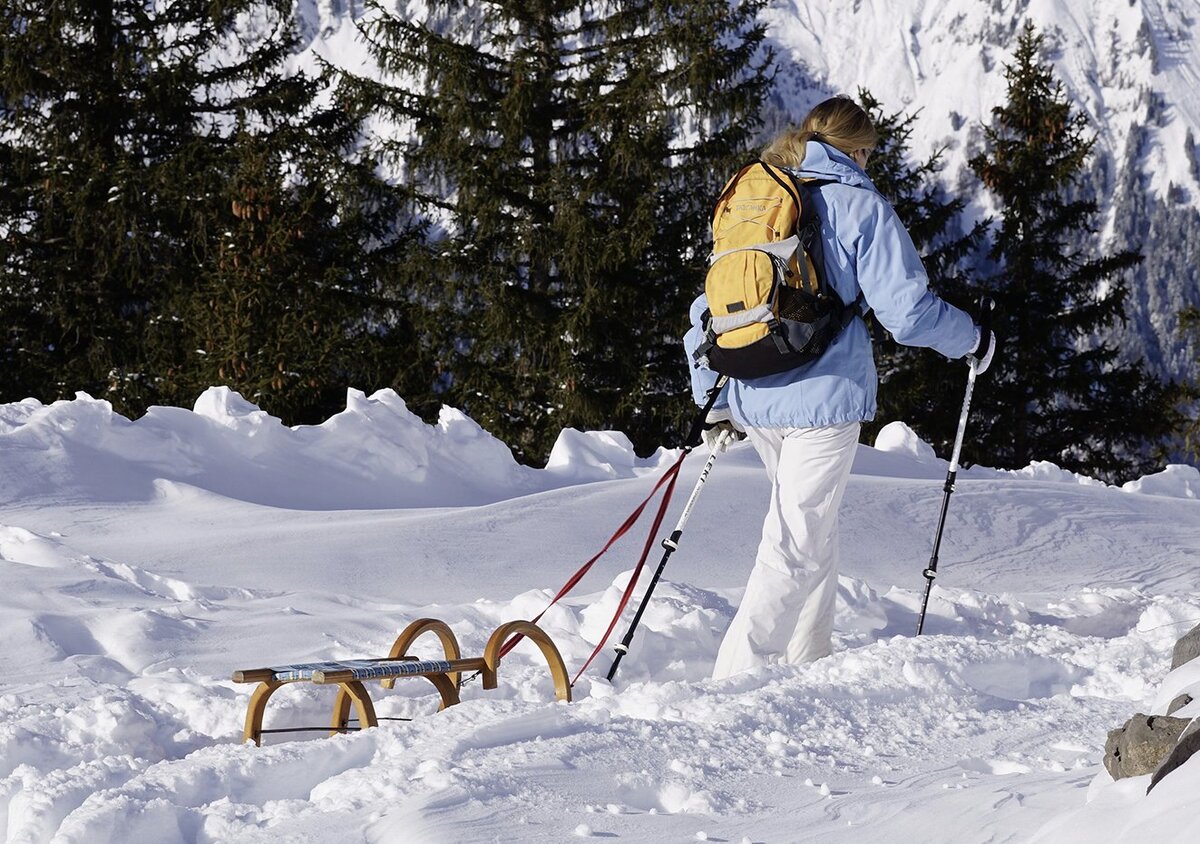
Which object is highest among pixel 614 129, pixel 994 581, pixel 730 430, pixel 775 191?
pixel 614 129

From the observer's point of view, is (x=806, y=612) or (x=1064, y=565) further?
(x=1064, y=565)

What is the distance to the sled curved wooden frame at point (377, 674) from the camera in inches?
140

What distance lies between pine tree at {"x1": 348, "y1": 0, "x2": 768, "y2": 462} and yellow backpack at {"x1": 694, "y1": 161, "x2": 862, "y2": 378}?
13.4 m

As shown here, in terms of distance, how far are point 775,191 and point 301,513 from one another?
4.39m

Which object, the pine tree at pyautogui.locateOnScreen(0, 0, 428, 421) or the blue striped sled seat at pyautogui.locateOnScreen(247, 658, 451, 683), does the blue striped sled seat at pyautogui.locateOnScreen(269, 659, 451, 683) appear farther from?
the pine tree at pyautogui.locateOnScreen(0, 0, 428, 421)

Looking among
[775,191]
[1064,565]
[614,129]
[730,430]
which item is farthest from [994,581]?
[614,129]

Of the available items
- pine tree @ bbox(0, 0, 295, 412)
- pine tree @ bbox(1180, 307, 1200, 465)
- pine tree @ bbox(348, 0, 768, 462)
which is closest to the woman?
pine tree @ bbox(348, 0, 768, 462)

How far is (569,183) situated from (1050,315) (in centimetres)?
1025

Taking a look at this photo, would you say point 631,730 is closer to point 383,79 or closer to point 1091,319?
point 383,79

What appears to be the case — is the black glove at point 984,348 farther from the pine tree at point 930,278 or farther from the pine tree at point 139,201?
the pine tree at point 930,278

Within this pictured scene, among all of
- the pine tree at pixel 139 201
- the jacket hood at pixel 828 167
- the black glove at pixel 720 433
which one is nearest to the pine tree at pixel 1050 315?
the pine tree at pixel 139 201

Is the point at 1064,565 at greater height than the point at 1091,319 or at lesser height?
lesser

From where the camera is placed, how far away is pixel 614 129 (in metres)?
18.7

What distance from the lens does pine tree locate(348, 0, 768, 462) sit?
18297 millimetres
